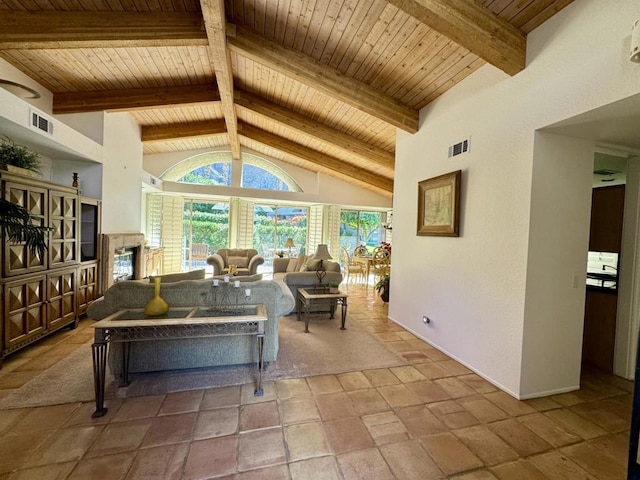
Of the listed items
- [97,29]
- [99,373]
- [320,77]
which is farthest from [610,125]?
[97,29]

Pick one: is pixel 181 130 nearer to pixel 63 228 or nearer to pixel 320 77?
pixel 63 228

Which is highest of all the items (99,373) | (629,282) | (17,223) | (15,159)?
(15,159)

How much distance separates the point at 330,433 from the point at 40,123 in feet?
14.9

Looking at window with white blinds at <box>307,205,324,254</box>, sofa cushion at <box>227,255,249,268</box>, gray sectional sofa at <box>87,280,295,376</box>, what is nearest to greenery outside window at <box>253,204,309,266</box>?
window with white blinds at <box>307,205,324,254</box>

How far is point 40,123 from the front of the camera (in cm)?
315

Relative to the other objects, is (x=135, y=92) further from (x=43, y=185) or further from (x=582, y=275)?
(x=582, y=275)

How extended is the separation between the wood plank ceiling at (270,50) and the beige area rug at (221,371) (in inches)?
122

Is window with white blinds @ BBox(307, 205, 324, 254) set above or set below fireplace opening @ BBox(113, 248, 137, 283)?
above

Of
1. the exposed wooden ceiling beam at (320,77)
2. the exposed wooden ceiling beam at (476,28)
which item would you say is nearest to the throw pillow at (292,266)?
the exposed wooden ceiling beam at (320,77)

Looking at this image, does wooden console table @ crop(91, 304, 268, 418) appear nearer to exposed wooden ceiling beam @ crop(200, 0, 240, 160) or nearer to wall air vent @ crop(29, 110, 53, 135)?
wall air vent @ crop(29, 110, 53, 135)

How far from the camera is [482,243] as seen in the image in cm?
267

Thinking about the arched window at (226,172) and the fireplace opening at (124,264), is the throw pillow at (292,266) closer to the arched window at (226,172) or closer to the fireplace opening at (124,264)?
the arched window at (226,172)

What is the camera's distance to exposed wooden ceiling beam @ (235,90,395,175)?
489 cm

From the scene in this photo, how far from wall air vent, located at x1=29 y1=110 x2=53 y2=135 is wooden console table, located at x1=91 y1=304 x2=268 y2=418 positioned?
2595 millimetres
